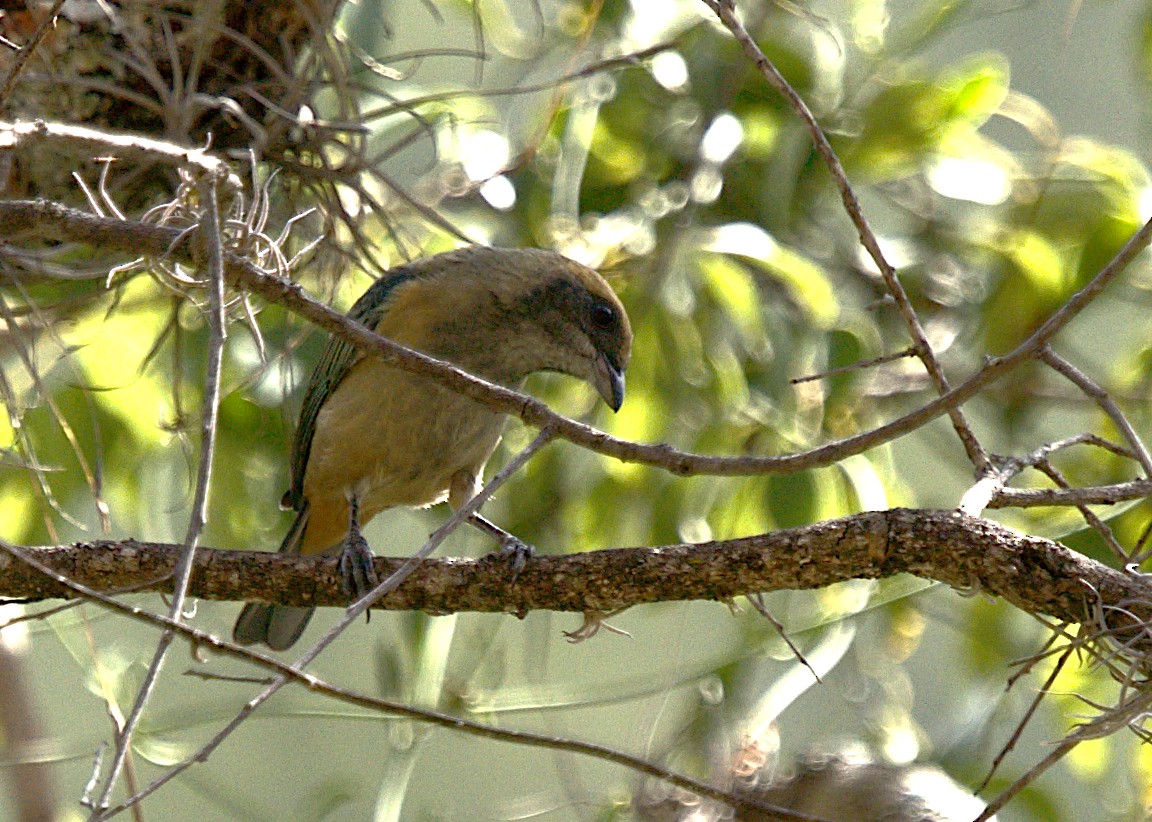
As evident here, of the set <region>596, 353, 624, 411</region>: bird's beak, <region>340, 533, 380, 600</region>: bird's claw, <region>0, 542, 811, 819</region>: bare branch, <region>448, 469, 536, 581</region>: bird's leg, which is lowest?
<region>0, 542, 811, 819</region>: bare branch

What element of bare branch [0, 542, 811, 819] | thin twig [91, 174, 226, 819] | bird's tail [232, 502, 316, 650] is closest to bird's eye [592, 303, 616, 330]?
bird's tail [232, 502, 316, 650]

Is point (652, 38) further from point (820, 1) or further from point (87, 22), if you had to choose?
point (87, 22)

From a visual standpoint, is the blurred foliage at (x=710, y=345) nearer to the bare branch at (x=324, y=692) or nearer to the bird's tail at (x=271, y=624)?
the bird's tail at (x=271, y=624)

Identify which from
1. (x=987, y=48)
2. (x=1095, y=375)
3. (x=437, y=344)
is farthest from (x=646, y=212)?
(x=987, y=48)

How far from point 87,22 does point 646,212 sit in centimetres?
169

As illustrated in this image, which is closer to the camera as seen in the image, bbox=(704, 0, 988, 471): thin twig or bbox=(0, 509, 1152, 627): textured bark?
bbox=(0, 509, 1152, 627): textured bark

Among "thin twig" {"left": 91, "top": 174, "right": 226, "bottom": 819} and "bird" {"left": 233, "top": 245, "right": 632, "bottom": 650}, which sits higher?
"bird" {"left": 233, "top": 245, "right": 632, "bottom": 650}

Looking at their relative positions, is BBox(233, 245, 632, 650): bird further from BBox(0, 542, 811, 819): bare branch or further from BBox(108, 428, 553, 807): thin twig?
BBox(0, 542, 811, 819): bare branch

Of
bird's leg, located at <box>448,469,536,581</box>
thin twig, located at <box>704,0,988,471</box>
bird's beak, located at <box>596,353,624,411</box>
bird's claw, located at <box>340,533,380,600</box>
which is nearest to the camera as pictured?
thin twig, located at <box>704,0,988,471</box>

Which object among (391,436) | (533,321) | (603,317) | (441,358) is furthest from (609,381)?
(391,436)

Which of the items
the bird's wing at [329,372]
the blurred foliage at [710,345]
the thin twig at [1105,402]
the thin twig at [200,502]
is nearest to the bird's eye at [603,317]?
the blurred foliage at [710,345]

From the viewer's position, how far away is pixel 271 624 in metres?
3.80

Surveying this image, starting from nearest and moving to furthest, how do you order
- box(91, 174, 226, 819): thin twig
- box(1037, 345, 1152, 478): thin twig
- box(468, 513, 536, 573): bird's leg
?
box(91, 174, 226, 819): thin twig, box(1037, 345, 1152, 478): thin twig, box(468, 513, 536, 573): bird's leg

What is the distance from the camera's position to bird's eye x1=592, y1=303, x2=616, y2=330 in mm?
3602
